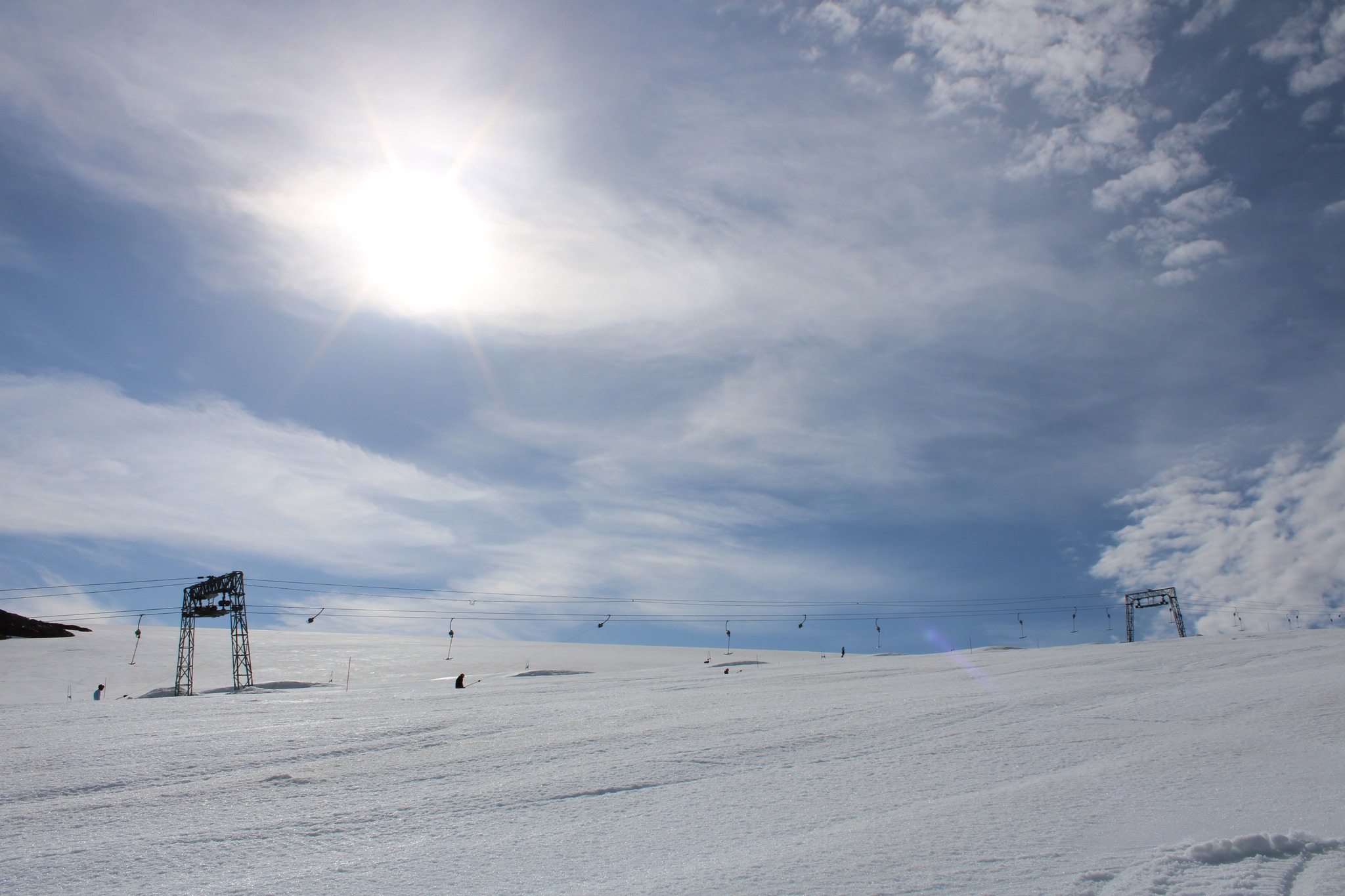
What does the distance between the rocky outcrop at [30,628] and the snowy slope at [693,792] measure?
2349 inches

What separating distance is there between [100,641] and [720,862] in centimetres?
6758

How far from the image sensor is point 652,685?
20.9 m

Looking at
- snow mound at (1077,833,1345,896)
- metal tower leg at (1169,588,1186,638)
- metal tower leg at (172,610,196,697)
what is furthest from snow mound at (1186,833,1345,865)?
metal tower leg at (1169,588,1186,638)

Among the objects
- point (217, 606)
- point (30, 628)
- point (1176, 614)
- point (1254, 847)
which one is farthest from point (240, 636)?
point (1176, 614)

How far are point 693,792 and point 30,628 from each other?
3071 inches

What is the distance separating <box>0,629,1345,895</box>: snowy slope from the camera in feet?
18.9

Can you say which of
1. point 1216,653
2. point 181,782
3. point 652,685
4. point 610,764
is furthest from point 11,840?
point 1216,653

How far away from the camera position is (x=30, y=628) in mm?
62500

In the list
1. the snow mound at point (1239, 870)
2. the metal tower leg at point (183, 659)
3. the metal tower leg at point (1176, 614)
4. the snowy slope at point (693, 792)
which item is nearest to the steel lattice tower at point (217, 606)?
the metal tower leg at point (183, 659)

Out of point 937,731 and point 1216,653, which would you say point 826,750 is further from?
point 1216,653

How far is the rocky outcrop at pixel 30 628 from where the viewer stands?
198ft

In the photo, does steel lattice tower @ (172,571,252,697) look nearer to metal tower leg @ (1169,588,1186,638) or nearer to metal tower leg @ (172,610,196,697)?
metal tower leg @ (172,610,196,697)

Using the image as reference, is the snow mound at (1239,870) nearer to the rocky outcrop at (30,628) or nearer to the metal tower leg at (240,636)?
the metal tower leg at (240,636)

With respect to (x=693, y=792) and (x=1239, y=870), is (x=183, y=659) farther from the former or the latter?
(x=1239, y=870)
